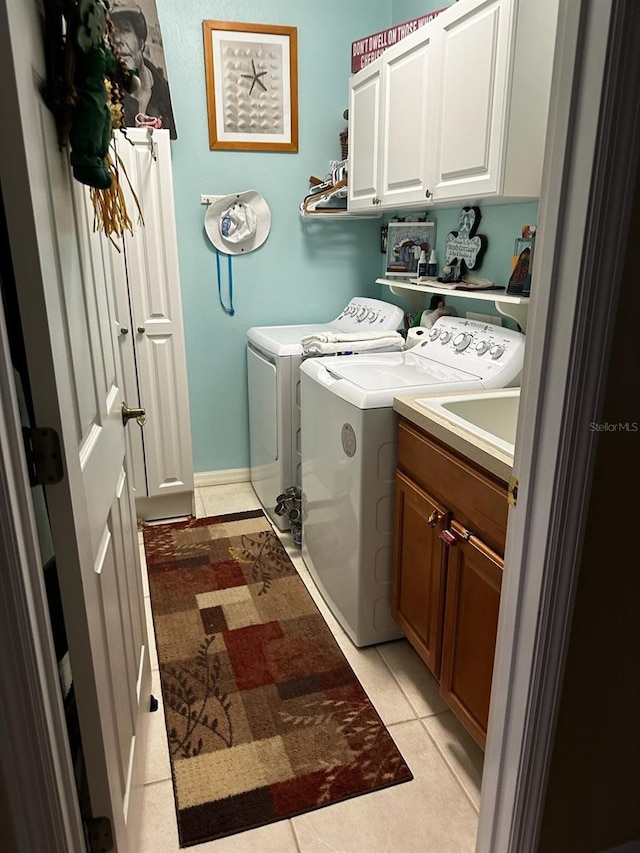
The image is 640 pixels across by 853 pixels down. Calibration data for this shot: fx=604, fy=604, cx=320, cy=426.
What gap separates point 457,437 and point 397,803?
0.96 metres

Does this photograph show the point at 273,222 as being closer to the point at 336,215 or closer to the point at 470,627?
the point at 336,215

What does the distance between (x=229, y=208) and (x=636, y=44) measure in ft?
8.50

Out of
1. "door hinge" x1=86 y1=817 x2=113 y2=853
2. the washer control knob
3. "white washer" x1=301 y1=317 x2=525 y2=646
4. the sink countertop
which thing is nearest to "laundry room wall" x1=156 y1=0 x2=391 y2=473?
"white washer" x1=301 y1=317 x2=525 y2=646

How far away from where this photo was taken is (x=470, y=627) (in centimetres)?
155

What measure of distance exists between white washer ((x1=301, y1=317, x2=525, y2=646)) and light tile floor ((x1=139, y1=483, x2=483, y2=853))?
28 centimetres

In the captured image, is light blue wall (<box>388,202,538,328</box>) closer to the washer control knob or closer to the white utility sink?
the washer control knob

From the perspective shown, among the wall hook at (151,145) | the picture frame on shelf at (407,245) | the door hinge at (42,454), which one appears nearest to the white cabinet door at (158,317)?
the wall hook at (151,145)

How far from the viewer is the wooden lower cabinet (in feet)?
4.77

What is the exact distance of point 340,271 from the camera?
3416mm

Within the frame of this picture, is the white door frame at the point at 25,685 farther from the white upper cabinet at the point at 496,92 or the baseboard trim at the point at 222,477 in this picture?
the baseboard trim at the point at 222,477

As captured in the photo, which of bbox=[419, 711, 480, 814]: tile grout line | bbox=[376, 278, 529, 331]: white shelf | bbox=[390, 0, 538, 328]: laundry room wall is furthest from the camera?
bbox=[390, 0, 538, 328]: laundry room wall

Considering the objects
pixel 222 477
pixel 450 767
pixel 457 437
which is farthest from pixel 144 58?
pixel 450 767

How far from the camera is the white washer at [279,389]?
8.87ft

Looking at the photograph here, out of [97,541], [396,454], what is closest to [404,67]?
[396,454]
